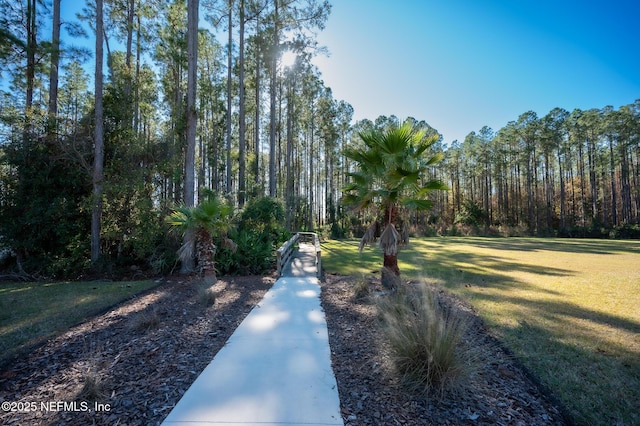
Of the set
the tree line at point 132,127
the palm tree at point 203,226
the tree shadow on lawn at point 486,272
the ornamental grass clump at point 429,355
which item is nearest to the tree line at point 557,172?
the tree line at point 132,127

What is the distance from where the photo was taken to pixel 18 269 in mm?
8562

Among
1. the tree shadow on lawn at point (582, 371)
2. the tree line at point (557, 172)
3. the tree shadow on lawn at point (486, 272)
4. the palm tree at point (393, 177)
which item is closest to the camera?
the tree shadow on lawn at point (582, 371)

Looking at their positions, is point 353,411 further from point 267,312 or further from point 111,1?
point 111,1

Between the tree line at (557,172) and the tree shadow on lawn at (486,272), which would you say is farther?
the tree line at (557,172)


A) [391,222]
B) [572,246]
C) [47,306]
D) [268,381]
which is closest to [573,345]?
[391,222]

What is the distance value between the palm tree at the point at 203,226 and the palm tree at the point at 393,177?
3394mm

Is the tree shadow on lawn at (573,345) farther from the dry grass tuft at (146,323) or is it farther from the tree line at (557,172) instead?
the tree line at (557,172)

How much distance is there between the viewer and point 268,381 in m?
2.75

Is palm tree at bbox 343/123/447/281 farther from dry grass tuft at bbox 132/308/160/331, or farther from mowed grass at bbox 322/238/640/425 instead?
dry grass tuft at bbox 132/308/160/331

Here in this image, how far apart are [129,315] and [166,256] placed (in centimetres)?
437

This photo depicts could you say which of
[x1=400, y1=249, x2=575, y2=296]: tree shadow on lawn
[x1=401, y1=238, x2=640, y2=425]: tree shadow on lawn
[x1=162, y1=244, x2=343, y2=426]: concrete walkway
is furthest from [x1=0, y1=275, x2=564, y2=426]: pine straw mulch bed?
[x1=400, y1=249, x2=575, y2=296]: tree shadow on lawn

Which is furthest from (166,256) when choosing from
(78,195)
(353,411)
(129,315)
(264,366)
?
(353,411)

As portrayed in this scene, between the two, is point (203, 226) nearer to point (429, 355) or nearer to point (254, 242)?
point (254, 242)

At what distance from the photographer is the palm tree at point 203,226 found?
6.67 meters
